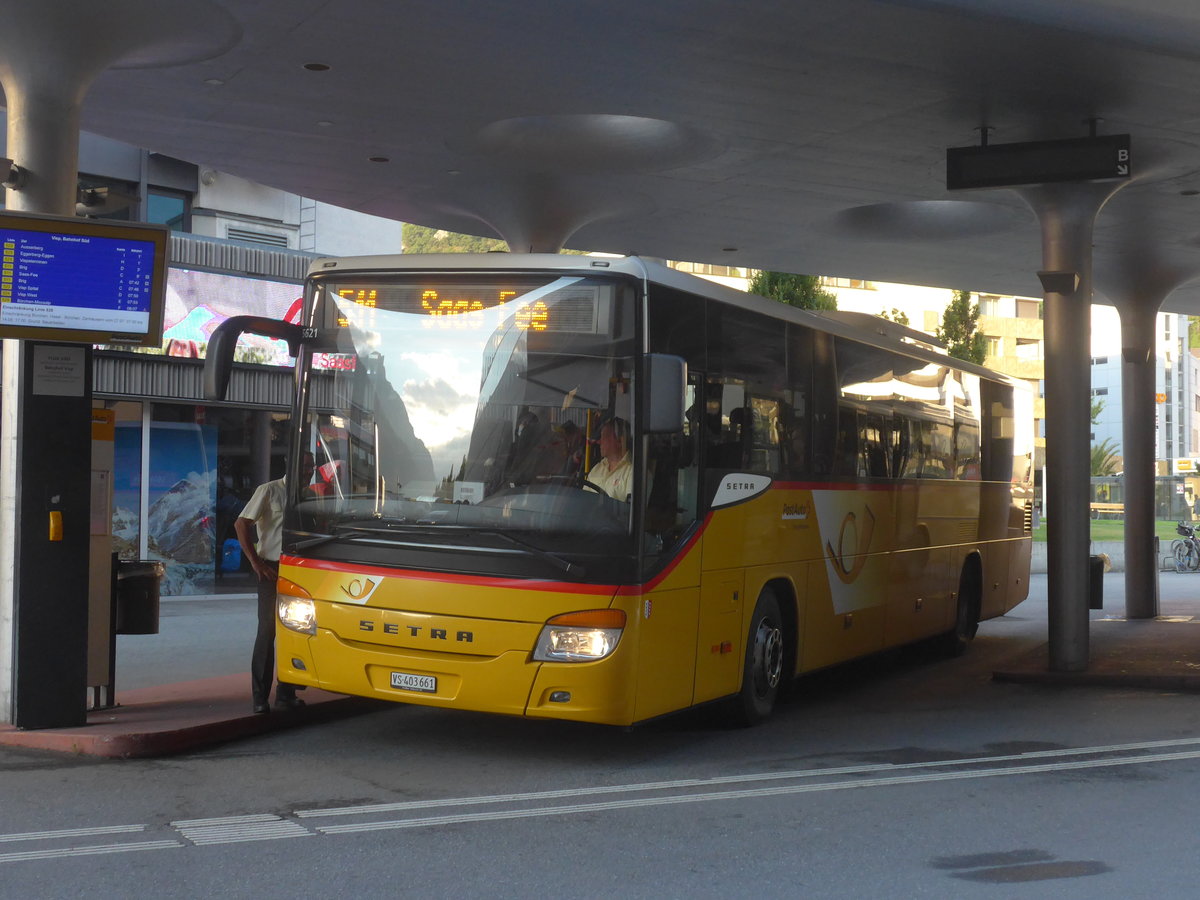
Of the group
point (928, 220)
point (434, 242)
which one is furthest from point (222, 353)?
point (434, 242)

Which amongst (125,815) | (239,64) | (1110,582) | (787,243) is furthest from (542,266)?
(1110,582)

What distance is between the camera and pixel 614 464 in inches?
328

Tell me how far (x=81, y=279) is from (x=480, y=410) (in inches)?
114

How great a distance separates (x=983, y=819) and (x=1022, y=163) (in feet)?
24.0

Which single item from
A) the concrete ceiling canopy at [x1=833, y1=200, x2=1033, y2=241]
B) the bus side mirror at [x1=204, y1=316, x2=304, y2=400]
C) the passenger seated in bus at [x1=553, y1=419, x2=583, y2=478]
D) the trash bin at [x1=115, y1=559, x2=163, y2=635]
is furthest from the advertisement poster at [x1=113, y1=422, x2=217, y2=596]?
the passenger seated in bus at [x1=553, y1=419, x2=583, y2=478]

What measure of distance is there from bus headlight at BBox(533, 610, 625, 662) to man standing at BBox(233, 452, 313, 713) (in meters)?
2.48

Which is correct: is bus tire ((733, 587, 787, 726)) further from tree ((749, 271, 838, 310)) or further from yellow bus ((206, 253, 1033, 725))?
tree ((749, 271, 838, 310))

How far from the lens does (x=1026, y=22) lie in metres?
10.1

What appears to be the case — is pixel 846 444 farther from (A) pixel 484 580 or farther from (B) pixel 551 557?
(A) pixel 484 580

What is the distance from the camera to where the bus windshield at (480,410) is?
27.2 feet

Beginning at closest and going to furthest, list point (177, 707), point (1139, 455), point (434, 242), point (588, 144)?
point (177, 707) → point (588, 144) → point (1139, 455) → point (434, 242)

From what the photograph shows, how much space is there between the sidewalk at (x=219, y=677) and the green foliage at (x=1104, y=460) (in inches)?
2153

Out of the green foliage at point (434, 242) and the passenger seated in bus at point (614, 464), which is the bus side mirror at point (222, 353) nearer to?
the passenger seated in bus at point (614, 464)

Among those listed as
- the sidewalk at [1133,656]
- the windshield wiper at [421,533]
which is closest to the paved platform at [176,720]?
the windshield wiper at [421,533]
